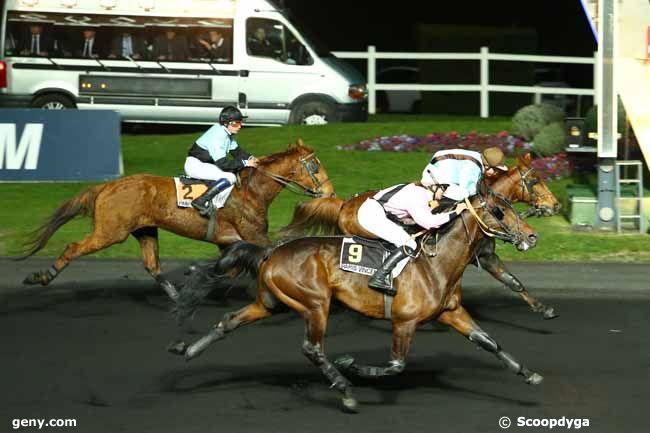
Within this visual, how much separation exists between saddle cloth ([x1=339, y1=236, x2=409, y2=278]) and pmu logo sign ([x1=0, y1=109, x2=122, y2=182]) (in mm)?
11461

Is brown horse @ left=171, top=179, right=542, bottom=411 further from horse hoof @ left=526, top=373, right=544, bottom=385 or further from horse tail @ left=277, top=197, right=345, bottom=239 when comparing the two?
horse tail @ left=277, top=197, right=345, bottom=239

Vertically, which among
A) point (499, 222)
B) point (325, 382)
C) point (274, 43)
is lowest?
point (325, 382)

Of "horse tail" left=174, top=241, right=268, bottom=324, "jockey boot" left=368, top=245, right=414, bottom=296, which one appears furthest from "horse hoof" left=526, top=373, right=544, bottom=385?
"horse tail" left=174, top=241, right=268, bottom=324

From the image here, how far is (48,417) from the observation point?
9375 millimetres

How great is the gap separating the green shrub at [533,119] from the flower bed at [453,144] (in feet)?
0.59

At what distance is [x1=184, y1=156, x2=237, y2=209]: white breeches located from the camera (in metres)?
13.5

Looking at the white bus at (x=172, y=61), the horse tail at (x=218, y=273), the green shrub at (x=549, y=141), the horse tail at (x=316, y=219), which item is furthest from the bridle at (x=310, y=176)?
the white bus at (x=172, y=61)

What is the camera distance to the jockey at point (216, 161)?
1337 centimetres

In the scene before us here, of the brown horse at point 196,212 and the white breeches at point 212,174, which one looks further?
the brown horse at point 196,212

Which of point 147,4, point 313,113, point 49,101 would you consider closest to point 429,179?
point 313,113

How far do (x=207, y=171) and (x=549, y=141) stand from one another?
996 centimetres

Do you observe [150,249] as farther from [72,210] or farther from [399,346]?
[399,346]

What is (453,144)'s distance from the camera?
74.9ft

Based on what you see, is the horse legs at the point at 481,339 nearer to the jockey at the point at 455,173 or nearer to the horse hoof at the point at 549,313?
the jockey at the point at 455,173
